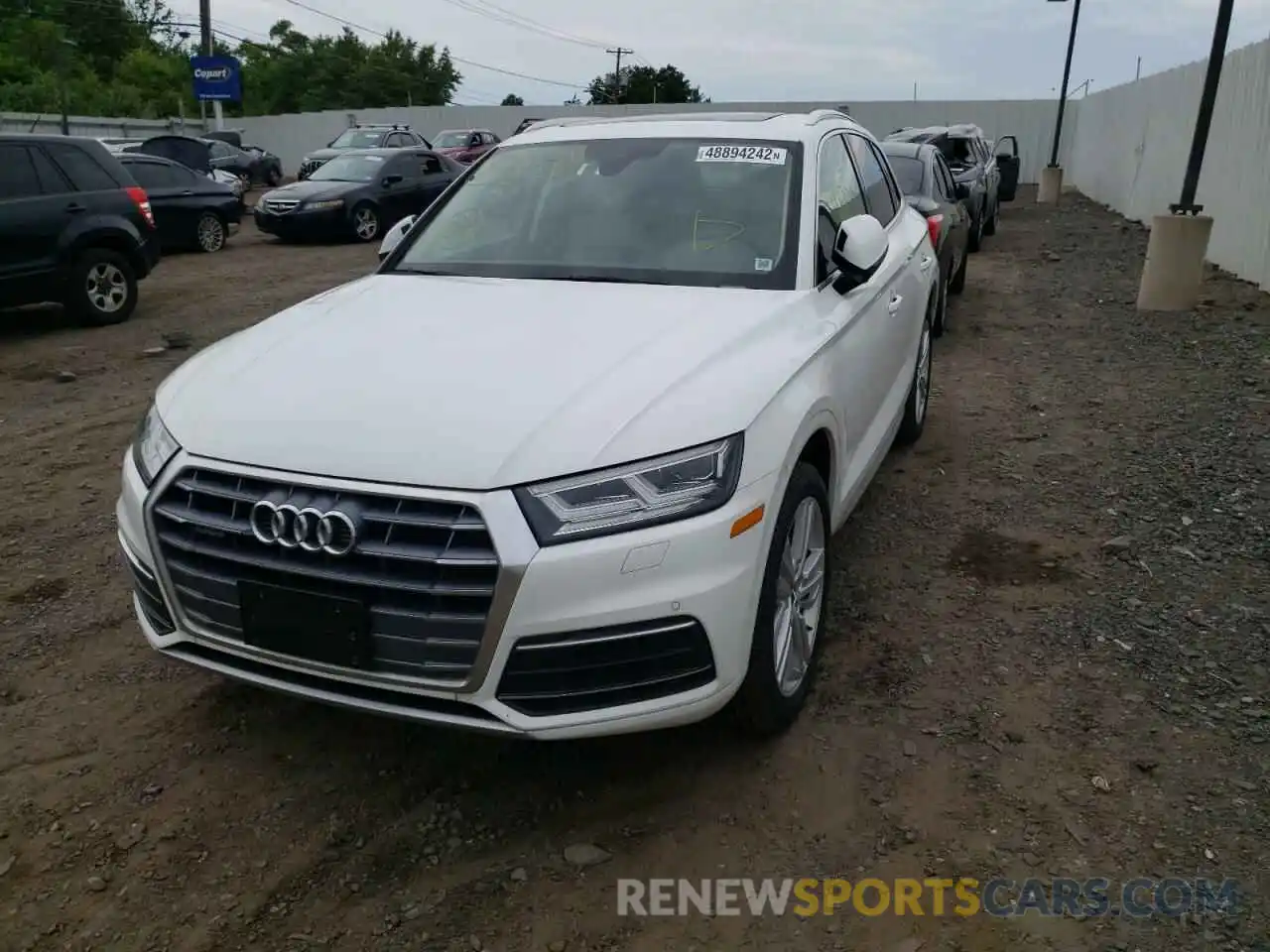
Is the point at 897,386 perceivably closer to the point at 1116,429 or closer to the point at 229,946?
the point at 1116,429

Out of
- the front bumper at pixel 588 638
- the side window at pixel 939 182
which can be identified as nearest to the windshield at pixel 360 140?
the side window at pixel 939 182

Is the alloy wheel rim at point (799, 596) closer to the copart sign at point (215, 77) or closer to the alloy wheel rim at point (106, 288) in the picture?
the alloy wheel rim at point (106, 288)

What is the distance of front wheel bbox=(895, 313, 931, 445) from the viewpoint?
5383mm

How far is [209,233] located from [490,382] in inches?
551

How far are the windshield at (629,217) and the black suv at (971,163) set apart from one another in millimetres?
9616

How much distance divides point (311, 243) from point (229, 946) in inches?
614

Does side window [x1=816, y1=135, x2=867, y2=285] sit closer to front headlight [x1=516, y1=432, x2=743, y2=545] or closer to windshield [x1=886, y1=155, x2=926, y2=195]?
front headlight [x1=516, y1=432, x2=743, y2=545]

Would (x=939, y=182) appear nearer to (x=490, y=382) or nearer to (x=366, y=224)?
(x=490, y=382)

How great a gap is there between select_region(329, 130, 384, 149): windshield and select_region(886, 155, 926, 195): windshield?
16.1 m

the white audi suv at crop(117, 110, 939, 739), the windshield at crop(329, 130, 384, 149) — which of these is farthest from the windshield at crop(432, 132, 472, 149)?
the white audi suv at crop(117, 110, 939, 739)

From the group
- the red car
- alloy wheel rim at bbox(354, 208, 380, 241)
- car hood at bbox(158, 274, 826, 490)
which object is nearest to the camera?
car hood at bbox(158, 274, 826, 490)

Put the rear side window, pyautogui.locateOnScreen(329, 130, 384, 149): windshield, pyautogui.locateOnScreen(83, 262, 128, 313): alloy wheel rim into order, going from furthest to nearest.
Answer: pyautogui.locateOnScreen(329, 130, 384, 149): windshield, pyautogui.locateOnScreen(83, 262, 128, 313): alloy wheel rim, the rear side window

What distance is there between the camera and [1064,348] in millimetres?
8469

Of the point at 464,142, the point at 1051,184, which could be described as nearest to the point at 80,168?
the point at 464,142
